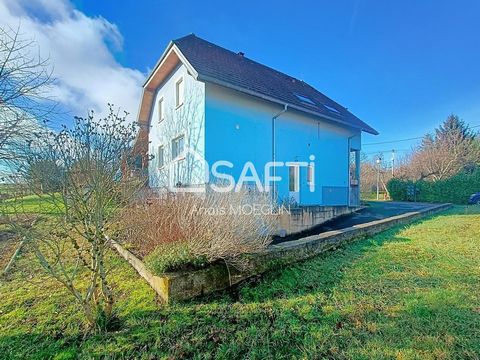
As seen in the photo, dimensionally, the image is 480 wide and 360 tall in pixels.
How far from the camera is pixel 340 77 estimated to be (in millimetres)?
15875

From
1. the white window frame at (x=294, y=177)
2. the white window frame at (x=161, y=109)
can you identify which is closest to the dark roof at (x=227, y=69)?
the white window frame at (x=294, y=177)

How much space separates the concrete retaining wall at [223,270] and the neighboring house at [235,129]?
368cm

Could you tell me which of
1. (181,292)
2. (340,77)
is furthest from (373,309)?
(340,77)

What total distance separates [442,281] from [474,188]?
926 inches

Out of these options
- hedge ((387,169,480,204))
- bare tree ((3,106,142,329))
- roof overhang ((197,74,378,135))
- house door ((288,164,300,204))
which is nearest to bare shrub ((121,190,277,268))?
bare tree ((3,106,142,329))

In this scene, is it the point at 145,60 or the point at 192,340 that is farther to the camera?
the point at 145,60

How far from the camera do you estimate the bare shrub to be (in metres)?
3.96

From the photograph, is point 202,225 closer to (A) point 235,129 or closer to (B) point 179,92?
(A) point 235,129

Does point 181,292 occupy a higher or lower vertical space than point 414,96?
lower

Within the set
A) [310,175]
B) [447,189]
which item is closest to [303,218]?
[310,175]

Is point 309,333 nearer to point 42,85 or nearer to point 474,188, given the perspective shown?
point 42,85

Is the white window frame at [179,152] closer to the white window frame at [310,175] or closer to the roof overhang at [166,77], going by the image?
the roof overhang at [166,77]

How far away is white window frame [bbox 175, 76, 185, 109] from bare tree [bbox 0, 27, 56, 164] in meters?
4.57

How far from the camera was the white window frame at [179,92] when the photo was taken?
1001cm
